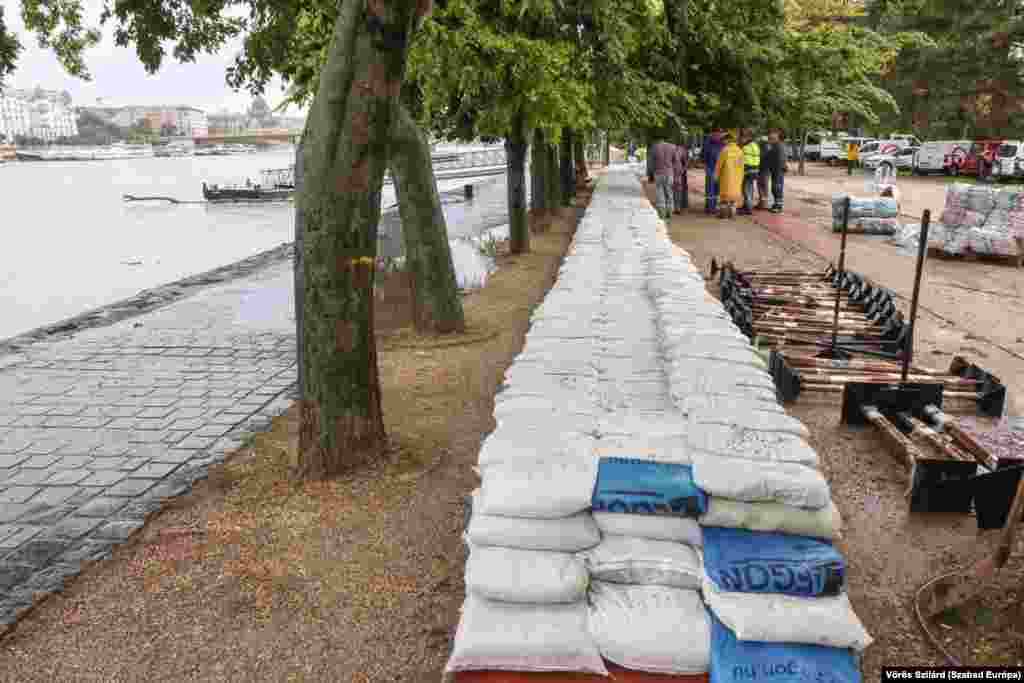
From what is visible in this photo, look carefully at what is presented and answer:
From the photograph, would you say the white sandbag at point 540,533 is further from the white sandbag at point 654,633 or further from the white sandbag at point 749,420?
the white sandbag at point 749,420

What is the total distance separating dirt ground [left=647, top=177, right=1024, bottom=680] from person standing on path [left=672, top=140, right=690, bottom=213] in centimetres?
1138

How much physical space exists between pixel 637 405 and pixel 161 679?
8.79 feet

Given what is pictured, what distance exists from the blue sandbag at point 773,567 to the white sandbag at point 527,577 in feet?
1.78

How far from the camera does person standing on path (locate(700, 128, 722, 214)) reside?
2094 cm

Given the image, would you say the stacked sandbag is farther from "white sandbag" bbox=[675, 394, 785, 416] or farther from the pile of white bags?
the pile of white bags

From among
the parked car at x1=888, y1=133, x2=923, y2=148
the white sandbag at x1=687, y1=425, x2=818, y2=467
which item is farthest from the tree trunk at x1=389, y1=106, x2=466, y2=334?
the parked car at x1=888, y1=133, x2=923, y2=148

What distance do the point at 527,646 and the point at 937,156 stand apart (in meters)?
41.5

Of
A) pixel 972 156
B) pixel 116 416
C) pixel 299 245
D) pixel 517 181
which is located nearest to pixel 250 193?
pixel 972 156

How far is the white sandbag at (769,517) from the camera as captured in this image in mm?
3375

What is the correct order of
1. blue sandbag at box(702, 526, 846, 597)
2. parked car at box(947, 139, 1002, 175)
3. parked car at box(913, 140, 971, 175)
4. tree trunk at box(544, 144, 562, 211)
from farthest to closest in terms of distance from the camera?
1. parked car at box(913, 140, 971, 175)
2. parked car at box(947, 139, 1002, 175)
3. tree trunk at box(544, 144, 562, 211)
4. blue sandbag at box(702, 526, 846, 597)

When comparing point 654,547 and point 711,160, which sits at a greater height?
point 711,160

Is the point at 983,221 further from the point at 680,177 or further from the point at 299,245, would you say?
the point at 299,245

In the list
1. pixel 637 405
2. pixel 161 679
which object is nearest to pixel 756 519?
pixel 637 405

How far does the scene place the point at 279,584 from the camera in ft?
13.6
